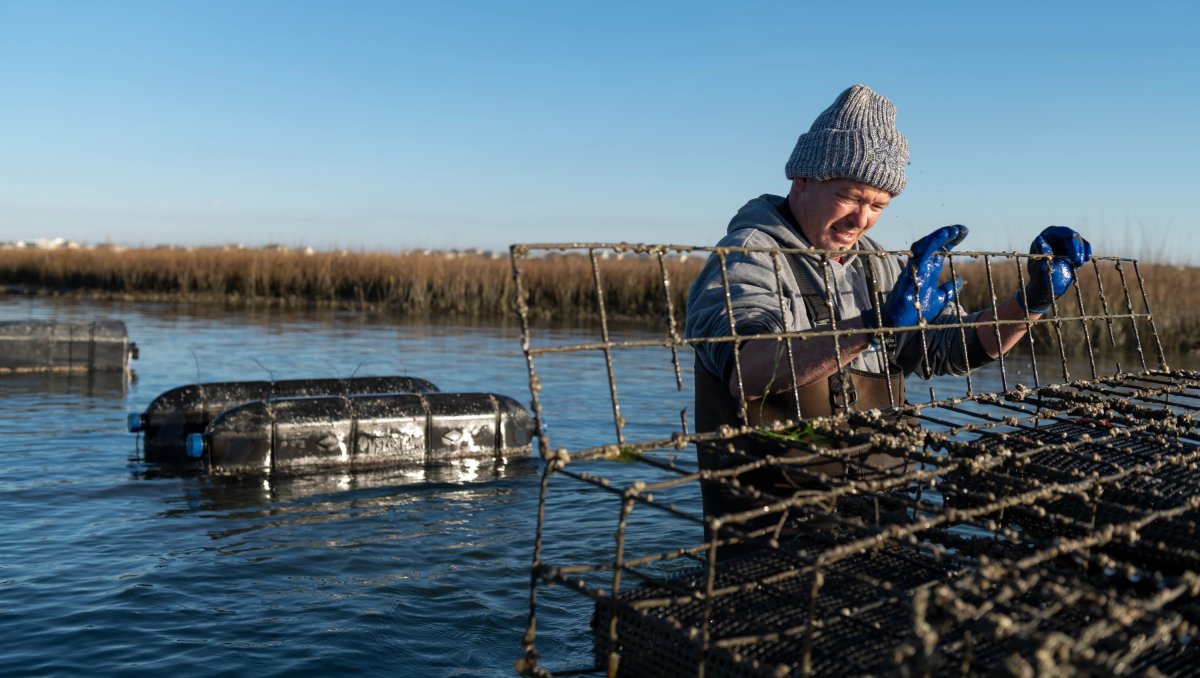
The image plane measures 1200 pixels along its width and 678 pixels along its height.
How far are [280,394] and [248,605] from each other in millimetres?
5145

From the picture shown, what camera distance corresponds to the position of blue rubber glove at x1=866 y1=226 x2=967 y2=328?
3.27m

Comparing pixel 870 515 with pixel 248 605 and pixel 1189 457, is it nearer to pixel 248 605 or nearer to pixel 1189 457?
pixel 1189 457

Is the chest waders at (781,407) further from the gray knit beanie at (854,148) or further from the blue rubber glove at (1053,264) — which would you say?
the blue rubber glove at (1053,264)

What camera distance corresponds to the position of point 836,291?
3.79 meters

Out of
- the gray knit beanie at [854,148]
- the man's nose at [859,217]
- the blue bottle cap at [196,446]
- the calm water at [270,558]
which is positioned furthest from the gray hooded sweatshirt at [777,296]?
the blue bottle cap at [196,446]

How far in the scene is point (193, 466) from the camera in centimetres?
967

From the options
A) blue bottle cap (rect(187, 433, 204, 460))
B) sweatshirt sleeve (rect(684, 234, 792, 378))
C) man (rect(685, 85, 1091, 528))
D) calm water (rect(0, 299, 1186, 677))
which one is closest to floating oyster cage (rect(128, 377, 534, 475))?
blue bottle cap (rect(187, 433, 204, 460))

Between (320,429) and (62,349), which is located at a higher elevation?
(62,349)

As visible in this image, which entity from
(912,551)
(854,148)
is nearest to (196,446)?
(854,148)

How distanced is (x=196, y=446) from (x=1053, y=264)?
7.55m

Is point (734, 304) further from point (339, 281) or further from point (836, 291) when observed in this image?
point (339, 281)

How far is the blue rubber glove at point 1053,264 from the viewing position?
12.7ft

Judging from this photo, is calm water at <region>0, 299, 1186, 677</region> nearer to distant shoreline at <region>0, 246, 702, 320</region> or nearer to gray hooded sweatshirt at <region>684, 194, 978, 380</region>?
gray hooded sweatshirt at <region>684, 194, 978, 380</region>

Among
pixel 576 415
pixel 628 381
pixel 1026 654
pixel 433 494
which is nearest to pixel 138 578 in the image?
pixel 433 494
